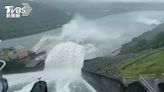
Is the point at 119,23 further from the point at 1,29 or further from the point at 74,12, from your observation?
the point at 1,29

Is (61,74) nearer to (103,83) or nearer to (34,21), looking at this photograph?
(103,83)

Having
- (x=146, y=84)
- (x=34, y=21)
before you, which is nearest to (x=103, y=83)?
(x=146, y=84)

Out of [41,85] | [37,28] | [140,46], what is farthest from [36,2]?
[41,85]

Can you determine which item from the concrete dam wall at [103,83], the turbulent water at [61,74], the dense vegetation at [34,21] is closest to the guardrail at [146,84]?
the concrete dam wall at [103,83]

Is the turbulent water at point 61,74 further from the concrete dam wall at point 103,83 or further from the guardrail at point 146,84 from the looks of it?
the guardrail at point 146,84

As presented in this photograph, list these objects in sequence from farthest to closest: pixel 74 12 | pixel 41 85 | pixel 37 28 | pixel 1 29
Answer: pixel 74 12
pixel 37 28
pixel 1 29
pixel 41 85
